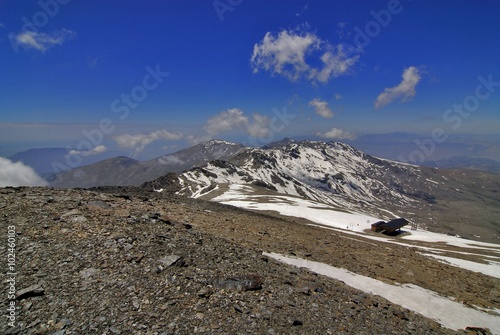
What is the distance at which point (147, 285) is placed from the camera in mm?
11266

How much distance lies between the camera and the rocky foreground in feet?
31.2

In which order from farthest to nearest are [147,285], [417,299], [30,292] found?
1. [417,299]
2. [147,285]
3. [30,292]

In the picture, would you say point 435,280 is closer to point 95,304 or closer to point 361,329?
point 361,329

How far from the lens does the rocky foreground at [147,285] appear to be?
951cm

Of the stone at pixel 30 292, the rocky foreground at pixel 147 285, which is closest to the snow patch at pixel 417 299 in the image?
the rocky foreground at pixel 147 285

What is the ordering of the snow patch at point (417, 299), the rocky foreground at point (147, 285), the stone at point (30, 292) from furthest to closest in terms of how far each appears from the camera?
the snow patch at point (417, 299) < the stone at point (30, 292) < the rocky foreground at point (147, 285)

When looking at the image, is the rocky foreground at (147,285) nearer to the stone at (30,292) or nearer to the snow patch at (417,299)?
the stone at (30,292)

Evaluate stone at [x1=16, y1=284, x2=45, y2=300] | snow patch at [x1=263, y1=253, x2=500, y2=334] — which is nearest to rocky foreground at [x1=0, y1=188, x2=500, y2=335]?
stone at [x1=16, y1=284, x2=45, y2=300]

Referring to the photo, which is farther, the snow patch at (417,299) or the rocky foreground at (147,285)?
the snow patch at (417,299)

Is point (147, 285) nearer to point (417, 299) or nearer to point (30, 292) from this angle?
point (30, 292)

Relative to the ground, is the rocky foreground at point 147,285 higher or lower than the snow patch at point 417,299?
higher

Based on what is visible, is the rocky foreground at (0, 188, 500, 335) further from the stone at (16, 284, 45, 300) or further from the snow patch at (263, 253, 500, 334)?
the snow patch at (263, 253, 500, 334)

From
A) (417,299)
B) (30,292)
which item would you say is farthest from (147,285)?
(417,299)

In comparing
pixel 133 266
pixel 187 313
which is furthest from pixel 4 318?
pixel 187 313
